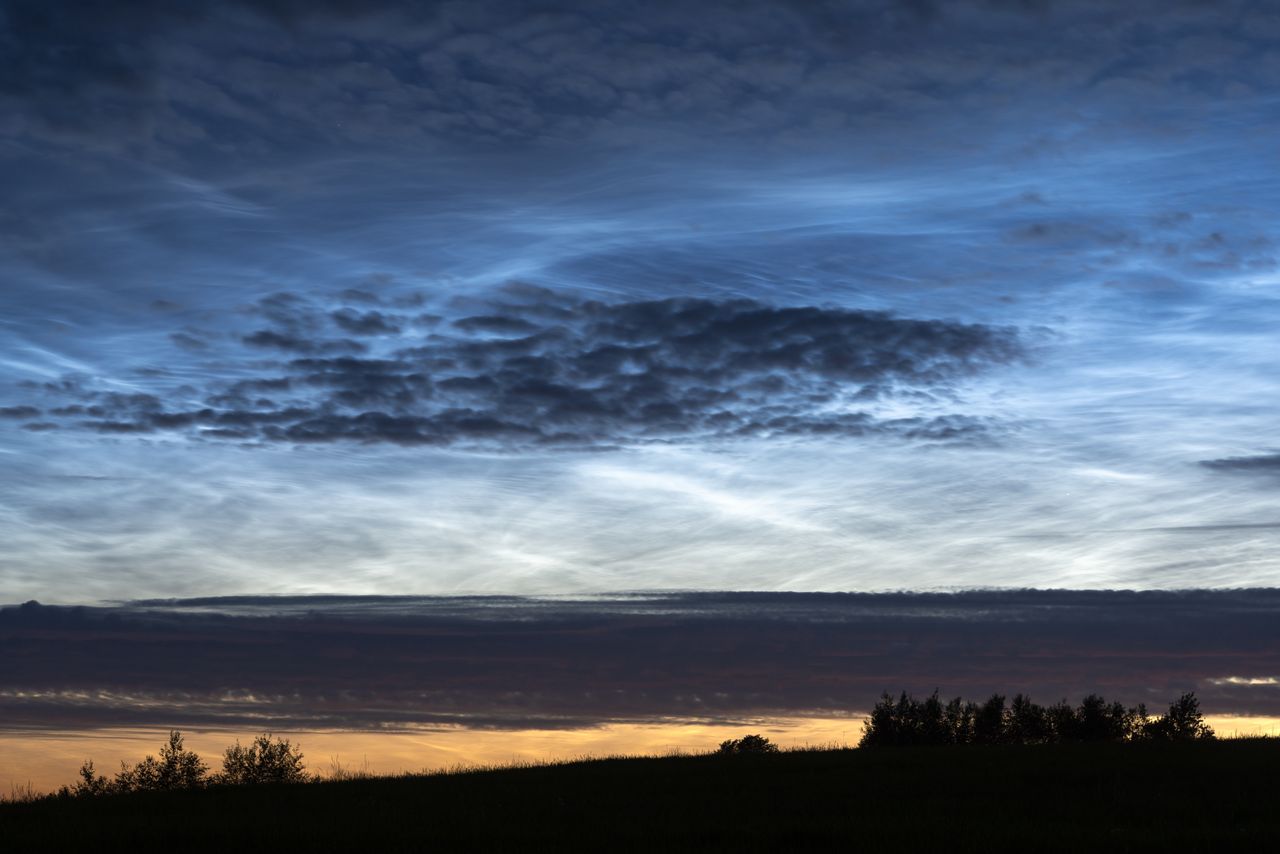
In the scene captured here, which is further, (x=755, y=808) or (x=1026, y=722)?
(x=1026, y=722)

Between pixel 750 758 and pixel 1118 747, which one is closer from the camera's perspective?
pixel 1118 747

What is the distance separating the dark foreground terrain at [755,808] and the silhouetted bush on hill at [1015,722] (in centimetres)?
5247

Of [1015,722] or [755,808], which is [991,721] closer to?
[1015,722]

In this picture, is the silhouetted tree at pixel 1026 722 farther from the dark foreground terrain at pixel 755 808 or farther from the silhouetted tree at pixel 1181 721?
the dark foreground terrain at pixel 755 808

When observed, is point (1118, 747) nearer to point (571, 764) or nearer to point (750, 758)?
point (750, 758)

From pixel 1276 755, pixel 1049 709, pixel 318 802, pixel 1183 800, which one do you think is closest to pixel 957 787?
pixel 1183 800

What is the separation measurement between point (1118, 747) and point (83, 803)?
106 feet

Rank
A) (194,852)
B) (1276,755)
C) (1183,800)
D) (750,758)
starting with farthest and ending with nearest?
(750,758) < (1276,755) < (1183,800) < (194,852)

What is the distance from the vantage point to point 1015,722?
93.3 metres

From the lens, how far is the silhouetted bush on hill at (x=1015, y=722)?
89312 millimetres

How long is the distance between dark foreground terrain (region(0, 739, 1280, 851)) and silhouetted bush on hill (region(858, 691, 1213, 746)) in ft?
172

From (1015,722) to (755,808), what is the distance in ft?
234

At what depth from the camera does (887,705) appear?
334 ft

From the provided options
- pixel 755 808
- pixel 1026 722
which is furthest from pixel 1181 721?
pixel 755 808
